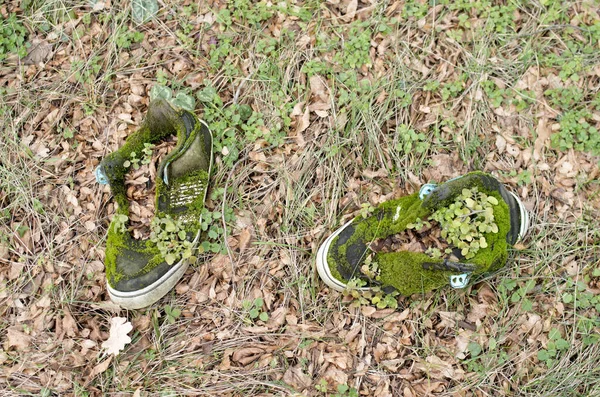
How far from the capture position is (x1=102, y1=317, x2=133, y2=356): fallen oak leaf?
312cm

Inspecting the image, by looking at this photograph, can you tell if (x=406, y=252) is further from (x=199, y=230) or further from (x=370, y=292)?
(x=199, y=230)

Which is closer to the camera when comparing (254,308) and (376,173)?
(254,308)

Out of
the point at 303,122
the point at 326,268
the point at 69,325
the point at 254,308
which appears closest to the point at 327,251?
the point at 326,268

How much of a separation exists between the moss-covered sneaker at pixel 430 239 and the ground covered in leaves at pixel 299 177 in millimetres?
201

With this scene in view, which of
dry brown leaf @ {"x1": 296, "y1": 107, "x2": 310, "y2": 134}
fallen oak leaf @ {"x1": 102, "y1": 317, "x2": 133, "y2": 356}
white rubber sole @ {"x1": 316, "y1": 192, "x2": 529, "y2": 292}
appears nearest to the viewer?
white rubber sole @ {"x1": 316, "y1": 192, "x2": 529, "y2": 292}

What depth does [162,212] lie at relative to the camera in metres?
3.21

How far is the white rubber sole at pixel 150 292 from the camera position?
10.1 ft

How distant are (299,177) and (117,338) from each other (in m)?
1.51

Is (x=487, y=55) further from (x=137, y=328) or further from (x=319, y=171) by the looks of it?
(x=137, y=328)

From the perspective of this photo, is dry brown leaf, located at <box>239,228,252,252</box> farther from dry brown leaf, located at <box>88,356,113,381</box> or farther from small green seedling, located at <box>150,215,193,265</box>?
dry brown leaf, located at <box>88,356,113,381</box>

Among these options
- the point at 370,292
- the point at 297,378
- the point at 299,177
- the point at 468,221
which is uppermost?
the point at 468,221

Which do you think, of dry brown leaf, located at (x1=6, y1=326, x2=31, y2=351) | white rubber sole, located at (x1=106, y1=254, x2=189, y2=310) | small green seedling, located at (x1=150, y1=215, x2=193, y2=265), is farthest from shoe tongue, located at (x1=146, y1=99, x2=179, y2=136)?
dry brown leaf, located at (x1=6, y1=326, x2=31, y2=351)

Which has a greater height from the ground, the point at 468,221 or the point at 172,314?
the point at 468,221

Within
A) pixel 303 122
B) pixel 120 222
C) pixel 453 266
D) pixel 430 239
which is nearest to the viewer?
pixel 453 266
